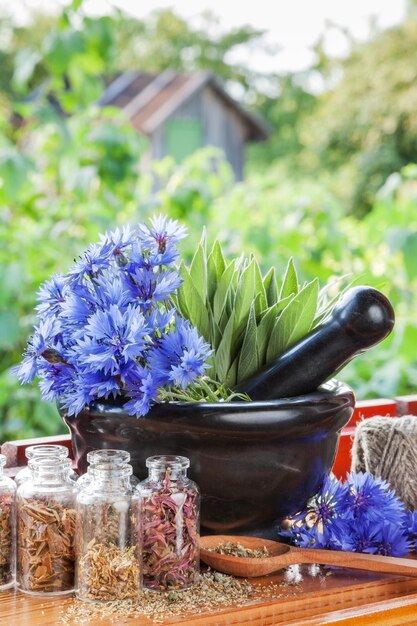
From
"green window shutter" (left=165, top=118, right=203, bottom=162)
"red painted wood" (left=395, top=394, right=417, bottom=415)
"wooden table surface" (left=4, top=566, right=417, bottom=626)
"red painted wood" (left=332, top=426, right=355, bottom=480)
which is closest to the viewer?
"wooden table surface" (left=4, top=566, right=417, bottom=626)

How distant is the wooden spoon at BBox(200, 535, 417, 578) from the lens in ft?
2.71

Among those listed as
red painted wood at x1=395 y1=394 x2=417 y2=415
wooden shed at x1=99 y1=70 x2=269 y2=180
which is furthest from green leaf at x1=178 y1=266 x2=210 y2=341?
wooden shed at x1=99 y1=70 x2=269 y2=180

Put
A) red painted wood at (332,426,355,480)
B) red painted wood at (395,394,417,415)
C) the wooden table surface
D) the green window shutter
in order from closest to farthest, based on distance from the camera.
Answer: the wooden table surface, red painted wood at (332,426,355,480), red painted wood at (395,394,417,415), the green window shutter

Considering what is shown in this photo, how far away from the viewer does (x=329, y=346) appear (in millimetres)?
874

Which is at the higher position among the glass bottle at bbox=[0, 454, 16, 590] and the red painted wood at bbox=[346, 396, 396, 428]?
the red painted wood at bbox=[346, 396, 396, 428]

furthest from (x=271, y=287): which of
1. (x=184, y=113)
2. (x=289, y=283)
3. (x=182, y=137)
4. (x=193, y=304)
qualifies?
(x=184, y=113)

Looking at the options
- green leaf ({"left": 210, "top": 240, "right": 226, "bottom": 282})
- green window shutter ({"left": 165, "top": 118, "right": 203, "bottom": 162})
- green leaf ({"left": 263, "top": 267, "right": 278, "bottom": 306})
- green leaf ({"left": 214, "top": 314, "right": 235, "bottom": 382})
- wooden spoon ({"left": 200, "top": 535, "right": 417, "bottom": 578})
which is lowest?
wooden spoon ({"left": 200, "top": 535, "right": 417, "bottom": 578})

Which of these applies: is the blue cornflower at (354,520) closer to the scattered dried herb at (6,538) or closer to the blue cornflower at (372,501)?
the blue cornflower at (372,501)

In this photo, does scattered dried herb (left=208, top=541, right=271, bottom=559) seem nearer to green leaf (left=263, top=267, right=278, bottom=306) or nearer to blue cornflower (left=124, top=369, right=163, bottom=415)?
blue cornflower (left=124, top=369, right=163, bottom=415)

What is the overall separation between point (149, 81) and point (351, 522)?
67.9 feet

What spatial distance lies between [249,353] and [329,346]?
9 cm

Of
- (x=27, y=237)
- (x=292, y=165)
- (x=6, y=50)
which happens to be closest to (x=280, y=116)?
(x=292, y=165)

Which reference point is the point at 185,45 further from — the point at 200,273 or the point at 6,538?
the point at 6,538

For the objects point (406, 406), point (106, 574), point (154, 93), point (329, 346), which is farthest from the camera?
point (154, 93)
